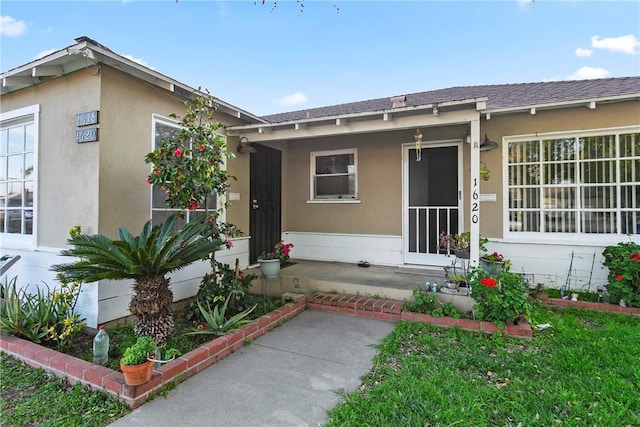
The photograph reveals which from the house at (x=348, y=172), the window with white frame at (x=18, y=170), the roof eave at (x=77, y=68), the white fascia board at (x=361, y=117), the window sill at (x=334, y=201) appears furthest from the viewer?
the window sill at (x=334, y=201)

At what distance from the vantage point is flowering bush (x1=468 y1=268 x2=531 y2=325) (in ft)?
12.9

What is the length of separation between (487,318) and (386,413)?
240 centimetres

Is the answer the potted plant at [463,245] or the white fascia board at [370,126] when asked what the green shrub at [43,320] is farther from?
the potted plant at [463,245]

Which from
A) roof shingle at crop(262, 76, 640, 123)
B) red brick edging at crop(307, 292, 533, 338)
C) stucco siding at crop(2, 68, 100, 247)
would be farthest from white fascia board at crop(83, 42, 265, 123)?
red brick edging at crop(307, 292, 533, 338)

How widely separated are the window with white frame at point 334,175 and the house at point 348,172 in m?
0.03

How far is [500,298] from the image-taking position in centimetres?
395

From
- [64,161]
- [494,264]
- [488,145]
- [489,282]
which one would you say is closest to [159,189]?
[64,161]

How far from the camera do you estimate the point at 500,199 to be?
5.95m

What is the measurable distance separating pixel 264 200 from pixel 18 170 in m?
4.04

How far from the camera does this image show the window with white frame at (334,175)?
713cm

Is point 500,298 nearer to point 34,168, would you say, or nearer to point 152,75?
point 152,75

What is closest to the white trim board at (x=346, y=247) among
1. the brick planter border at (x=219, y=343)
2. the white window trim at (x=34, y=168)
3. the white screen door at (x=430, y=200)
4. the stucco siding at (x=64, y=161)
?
the white screen door at (x=430, y=200)

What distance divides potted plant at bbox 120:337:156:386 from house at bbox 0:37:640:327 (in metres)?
1.74

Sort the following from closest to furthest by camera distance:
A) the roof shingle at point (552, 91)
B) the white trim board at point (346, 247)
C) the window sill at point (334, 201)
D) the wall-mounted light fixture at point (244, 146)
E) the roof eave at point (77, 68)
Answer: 1. the roof eave at point (77, 68)
2. the roof shingle at point (552, 91)
3. the wall-mounted light fixture at point (244, 146)
4. the white trim board at point (346, 247)
5. the window sill at point (334, 201)
